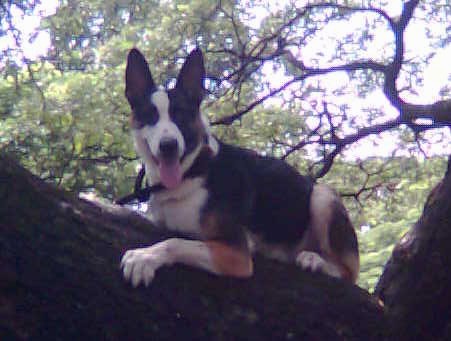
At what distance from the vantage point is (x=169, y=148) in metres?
3.83

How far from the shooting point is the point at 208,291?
288 centimetres

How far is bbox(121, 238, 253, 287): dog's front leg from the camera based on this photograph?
2.68 meters

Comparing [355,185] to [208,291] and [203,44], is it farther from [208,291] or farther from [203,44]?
[208,291]

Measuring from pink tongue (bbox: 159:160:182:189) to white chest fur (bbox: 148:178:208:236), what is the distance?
74 mm

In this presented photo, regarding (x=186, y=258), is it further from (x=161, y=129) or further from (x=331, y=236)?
(x=331, y=236)

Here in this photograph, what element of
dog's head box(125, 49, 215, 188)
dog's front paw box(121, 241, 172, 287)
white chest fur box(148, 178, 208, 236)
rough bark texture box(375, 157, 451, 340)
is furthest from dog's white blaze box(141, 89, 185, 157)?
rough bark texture box(375, 157, 451, 340)

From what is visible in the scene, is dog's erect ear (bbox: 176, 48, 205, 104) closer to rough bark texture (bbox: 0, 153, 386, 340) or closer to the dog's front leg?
the dog's front leg

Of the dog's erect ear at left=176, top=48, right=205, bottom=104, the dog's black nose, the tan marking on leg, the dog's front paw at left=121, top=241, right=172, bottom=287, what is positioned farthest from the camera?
the dog's erect ear at left=176, top=48, right=205, bottom=104

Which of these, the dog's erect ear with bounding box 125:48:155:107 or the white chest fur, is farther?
the dog's erect ear with bounding box 125:48:155:107

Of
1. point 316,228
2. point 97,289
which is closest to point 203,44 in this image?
point 316,228

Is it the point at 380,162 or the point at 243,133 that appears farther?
the point at 380,162

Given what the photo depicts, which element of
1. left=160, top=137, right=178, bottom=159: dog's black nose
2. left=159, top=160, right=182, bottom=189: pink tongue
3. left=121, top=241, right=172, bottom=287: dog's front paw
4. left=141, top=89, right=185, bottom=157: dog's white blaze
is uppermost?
left=141, top=89, right=185, bottom=157: dog's white blaze

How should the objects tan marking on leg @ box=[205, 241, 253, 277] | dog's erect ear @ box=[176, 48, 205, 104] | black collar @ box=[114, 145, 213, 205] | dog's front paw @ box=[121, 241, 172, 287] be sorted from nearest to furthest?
1. dog's front paw @ box=[121, 241, 172, 287]
2. tan marking on leg @ box=[205, 241, 253, 277]
3. black collar @ box=[114, 145, 213, 205]
4. dog's erect ear @ box=[176, 48, 205, 104]

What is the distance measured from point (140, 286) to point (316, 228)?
212cm
